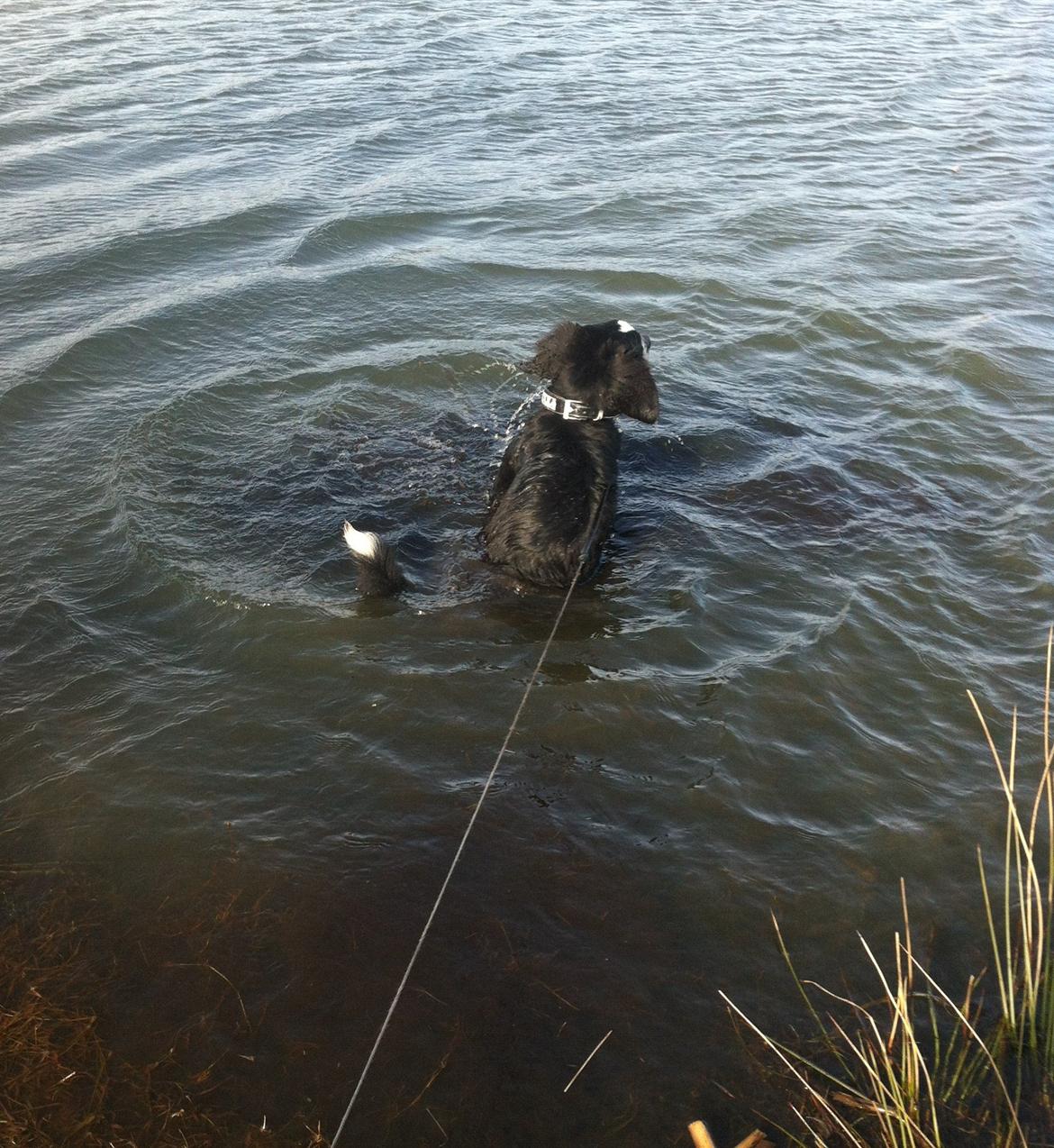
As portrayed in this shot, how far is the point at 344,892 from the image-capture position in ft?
12.0

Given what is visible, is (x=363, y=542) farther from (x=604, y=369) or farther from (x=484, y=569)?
(x=604, y=369)

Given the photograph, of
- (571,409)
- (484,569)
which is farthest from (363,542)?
(571,409)

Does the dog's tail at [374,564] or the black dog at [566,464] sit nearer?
the dog's tail at [374,564]

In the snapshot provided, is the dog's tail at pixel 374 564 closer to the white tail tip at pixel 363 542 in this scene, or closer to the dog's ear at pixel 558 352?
the white tail tip at pixel 363 542

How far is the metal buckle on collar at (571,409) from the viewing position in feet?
18.9

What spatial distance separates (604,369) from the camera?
227 inches

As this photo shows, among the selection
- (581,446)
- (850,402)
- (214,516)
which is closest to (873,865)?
(581,446)

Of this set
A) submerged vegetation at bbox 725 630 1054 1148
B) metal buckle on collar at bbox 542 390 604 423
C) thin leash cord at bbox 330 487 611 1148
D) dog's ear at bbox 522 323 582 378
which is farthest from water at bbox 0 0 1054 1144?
dog's ear at bbox 522 323 582 378

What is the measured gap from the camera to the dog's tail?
500 centimetres

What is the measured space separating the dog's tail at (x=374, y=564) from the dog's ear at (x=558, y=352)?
1.42 meters

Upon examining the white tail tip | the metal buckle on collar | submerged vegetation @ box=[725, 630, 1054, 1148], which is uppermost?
the metal buckle on collar

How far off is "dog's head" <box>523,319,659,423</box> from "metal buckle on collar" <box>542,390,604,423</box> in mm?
29

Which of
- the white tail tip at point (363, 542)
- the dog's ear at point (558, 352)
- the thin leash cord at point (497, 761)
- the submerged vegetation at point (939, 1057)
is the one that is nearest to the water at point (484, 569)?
the thin leash cord at point (497, 761)

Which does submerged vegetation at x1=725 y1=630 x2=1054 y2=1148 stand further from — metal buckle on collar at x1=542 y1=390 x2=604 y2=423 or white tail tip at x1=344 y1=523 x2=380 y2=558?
metal buckle on collar at x1=542 y1=390 x2=604 y2=423
